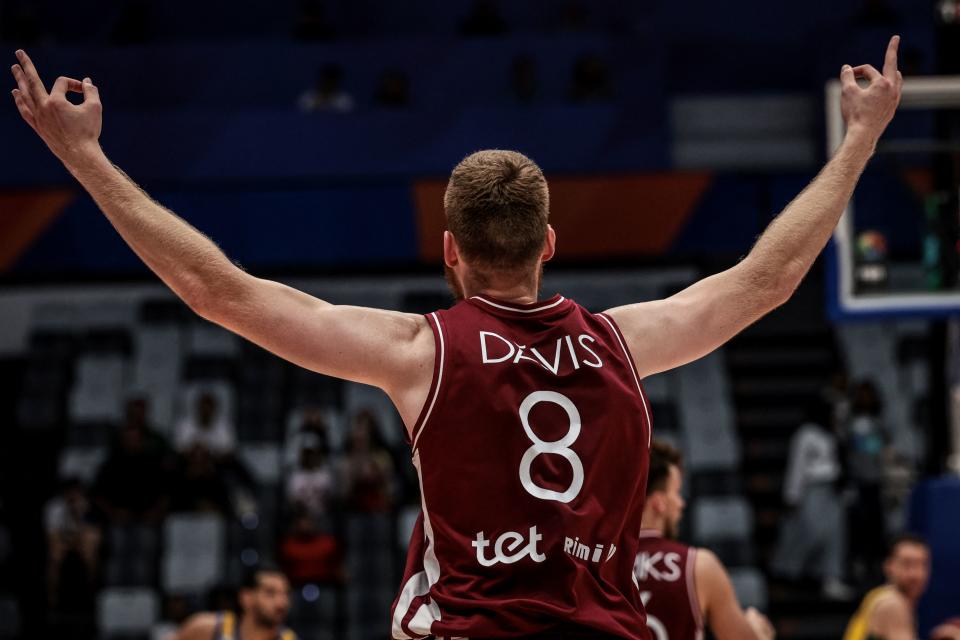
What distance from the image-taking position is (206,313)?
2479mm

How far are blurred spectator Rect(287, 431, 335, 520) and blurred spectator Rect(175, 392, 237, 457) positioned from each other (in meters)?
0.99

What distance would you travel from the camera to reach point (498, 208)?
8.46 ft

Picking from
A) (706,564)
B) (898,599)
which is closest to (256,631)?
(706,564)

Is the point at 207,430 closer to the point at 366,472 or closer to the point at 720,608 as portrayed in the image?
the point at 366,472

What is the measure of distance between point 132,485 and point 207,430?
48.4 inches

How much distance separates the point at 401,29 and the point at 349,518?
27.5 ft

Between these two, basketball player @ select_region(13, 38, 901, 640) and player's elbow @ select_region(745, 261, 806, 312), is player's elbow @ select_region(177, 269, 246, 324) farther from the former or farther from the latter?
player's elbow @ select_region(745, 261, 806, 312)

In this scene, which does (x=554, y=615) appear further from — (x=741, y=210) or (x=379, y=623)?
(x=741, y=210)

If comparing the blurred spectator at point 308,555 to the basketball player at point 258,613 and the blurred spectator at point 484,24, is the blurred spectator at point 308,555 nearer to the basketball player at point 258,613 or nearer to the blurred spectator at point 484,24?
the basketball player at point 258,613

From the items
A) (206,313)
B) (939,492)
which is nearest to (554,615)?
(206,313)

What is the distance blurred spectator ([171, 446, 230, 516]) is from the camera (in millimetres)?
14078

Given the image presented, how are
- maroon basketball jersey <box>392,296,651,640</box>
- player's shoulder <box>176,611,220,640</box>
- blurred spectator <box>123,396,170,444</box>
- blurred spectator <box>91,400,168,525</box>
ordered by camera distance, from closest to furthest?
maroon basketball jersey <box>392,296,651,640</box> → player's shoulder <box>176,611,220,640</box> → blurred spectator <box>91,400,168,525</box> → blurred spectator <box>123,396,170,444</box>

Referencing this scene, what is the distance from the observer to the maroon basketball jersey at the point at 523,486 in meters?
2.46

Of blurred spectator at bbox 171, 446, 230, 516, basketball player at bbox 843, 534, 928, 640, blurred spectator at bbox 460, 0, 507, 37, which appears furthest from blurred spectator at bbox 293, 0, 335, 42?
basketball player at bbox 843, 534, 928, 640
